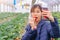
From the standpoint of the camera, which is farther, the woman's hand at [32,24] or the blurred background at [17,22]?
the blurred background at [17,22]

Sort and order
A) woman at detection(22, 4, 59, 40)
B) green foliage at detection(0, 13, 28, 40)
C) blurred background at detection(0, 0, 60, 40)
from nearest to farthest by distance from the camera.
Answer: woman at detection(22, 4, 59, 40) < blurred background at detection(0, 0, 60, 40) < green foliage at detection(0, 13, 28, 40)

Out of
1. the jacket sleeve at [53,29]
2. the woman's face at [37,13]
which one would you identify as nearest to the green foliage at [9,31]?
the jacket sleeve at [53,29]

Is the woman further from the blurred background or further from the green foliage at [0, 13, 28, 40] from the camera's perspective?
the green foliage at [0, 13, 28, 40]

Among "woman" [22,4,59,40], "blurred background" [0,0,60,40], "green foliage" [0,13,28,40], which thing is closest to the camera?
"woman" [22,4,59,40]

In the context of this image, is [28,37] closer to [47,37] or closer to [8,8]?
[47,37]

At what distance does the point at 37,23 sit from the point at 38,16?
1.8 inches

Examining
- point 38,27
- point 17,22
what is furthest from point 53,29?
point 17,22

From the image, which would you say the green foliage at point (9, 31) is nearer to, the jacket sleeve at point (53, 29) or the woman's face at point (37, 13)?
the jacket sleeve at point (53, 29)

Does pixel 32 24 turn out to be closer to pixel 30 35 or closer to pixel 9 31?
pixel 30 35

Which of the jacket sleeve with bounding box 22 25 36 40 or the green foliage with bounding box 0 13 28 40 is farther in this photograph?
the green foliage with bounding box 0 13 28 40

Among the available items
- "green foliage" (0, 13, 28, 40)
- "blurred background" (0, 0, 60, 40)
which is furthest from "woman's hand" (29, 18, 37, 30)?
"green foliage" (0, 13, 28, 40)

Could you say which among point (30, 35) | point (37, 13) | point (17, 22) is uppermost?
point (37, 13)

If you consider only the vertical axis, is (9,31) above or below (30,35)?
below

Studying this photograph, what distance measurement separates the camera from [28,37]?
130cm
